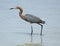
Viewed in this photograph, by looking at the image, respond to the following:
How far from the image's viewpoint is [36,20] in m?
5.53

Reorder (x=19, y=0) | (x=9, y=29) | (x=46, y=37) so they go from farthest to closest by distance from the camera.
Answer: (x=19, y=0), (x=9, y=29), (x=46, y=37)

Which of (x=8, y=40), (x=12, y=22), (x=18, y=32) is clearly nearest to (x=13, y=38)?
(x=8, y=40)

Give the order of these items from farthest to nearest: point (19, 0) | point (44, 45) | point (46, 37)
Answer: point (19, 0) < point (46, 37) < point (44, 45)

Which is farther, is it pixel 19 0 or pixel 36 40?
pixel 19 0

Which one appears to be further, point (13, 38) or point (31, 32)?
point (31, 32)

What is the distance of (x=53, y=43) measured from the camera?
4.93m

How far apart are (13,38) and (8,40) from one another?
17 centimetres

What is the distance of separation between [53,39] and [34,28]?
37.0 inches

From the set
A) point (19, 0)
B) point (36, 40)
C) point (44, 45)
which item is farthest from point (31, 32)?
point (19, 0)

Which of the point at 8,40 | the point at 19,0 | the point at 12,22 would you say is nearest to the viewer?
the point at 8,40

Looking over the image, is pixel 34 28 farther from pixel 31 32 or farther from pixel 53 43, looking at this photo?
pixel 53 43

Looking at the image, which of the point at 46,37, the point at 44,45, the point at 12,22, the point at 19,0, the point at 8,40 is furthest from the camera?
the point at 19,0

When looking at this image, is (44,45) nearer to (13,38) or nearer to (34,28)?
(13,38)

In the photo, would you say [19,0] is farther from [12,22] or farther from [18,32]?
[18,32]
